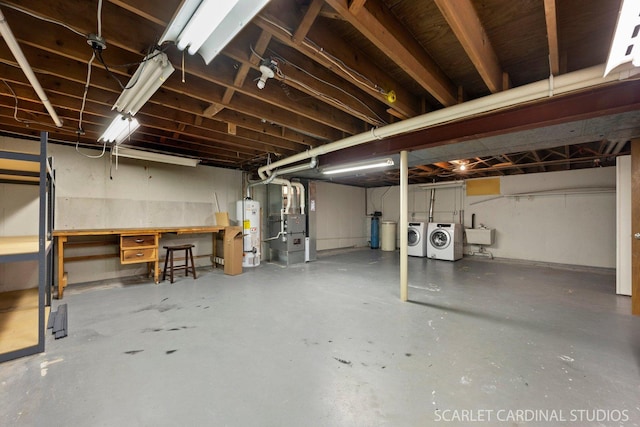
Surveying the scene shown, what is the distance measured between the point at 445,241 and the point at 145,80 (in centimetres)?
650

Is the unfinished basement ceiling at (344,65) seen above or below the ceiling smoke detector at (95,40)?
above

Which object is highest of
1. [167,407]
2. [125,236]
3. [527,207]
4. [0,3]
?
[0,3]

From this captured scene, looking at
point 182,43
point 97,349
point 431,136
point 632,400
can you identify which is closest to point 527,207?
point 431,136

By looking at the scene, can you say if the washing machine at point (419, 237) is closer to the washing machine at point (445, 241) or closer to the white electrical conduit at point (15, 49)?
the washing machine at point (445, 241)

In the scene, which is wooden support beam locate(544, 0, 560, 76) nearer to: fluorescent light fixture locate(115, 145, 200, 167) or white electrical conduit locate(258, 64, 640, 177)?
white electrical conduit locate(258, 64, 640, 177)

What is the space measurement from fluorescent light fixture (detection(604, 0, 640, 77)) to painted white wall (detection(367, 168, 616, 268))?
5266mm

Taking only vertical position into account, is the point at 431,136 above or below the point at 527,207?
above

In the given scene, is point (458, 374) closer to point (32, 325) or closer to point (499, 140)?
point (499, 140)

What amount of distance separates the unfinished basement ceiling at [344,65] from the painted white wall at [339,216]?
4068mm

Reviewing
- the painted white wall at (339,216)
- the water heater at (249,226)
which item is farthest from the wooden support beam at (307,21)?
the painted white wall at (339,216)

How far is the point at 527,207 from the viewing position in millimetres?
6047

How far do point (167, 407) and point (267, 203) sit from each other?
526 centimetres

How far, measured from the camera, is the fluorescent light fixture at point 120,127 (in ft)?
9.23

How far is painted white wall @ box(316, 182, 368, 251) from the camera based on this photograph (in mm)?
7590
